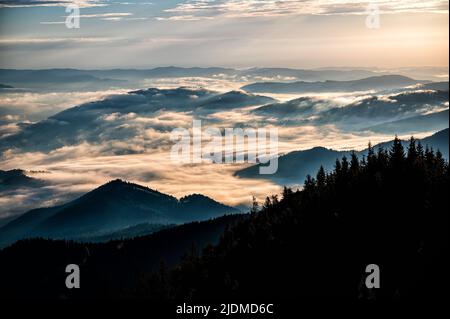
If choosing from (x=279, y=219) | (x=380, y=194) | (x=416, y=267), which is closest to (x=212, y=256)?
(x=279, y=219)

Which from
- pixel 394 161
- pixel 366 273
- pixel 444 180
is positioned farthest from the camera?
pixel 394 161

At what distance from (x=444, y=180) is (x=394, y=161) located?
1749 centimetres
